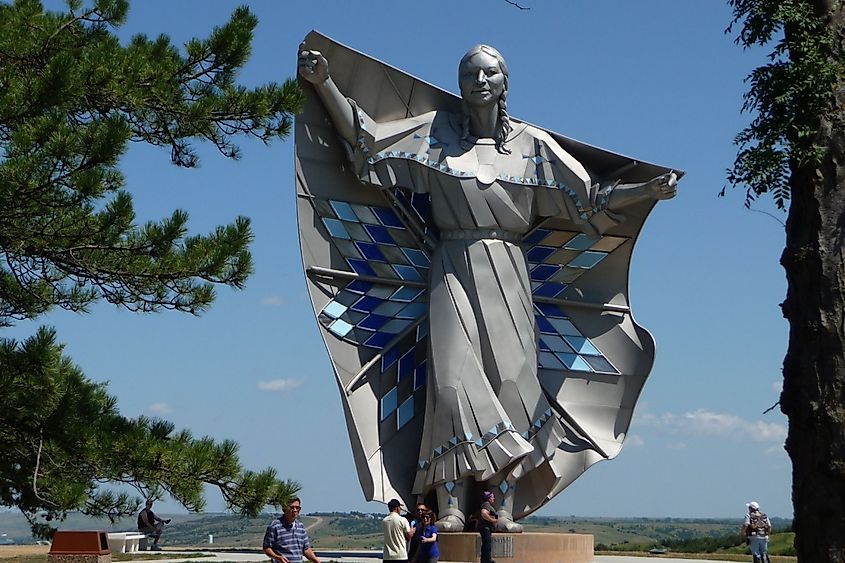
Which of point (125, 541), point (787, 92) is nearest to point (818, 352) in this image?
point (787, 92)

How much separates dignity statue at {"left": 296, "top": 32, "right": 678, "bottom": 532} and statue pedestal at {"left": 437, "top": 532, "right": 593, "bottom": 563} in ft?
0.94

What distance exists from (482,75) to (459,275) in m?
2.56

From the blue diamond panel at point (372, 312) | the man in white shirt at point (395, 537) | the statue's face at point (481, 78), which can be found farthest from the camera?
the blue diamond panel at point (372, 312)

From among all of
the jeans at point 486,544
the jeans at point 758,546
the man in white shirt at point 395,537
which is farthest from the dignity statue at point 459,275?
the man in white shirt at point 395,537

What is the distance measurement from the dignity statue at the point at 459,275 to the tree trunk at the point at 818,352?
9089 mm

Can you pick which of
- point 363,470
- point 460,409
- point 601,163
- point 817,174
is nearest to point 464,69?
point 601,163

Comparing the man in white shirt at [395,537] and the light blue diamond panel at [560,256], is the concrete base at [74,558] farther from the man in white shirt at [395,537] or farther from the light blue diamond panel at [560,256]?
the light blue diamond panel at [560,256]

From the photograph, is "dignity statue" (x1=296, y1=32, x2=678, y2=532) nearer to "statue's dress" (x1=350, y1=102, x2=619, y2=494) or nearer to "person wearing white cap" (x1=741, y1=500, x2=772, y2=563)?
"statue's dress" (x1=350, y1=102, x2=619, y2=494)

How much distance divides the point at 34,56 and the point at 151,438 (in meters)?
3.17

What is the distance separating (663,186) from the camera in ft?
47.6

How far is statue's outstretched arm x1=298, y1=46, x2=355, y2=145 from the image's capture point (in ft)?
46.3

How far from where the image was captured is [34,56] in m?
9.05

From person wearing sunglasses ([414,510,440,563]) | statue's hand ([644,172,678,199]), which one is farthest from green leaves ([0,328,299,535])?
statue's hand ([644,172,678,199])

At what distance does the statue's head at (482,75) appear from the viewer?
14695 millimetres
